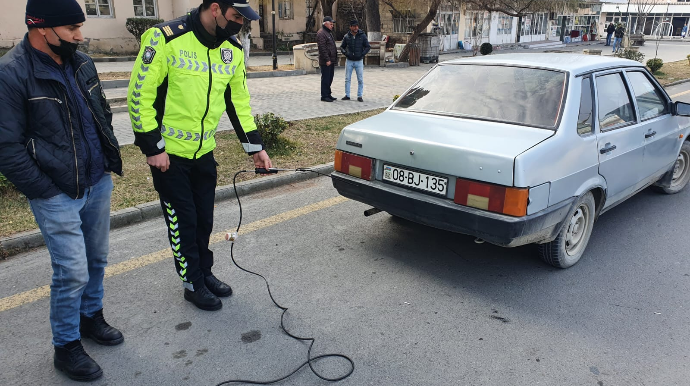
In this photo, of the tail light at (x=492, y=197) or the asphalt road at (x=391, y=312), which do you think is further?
the tail light at (x=492, y=197)

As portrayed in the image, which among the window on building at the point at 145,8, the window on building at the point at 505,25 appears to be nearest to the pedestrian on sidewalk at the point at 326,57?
the window on building at the point at 145,8

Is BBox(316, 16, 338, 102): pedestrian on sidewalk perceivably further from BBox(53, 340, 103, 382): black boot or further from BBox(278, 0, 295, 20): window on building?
BBox(278, 0, 295, 20): window on building

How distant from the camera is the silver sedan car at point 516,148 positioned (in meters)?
3.49

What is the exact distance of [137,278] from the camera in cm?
393

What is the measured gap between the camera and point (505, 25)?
128 ft

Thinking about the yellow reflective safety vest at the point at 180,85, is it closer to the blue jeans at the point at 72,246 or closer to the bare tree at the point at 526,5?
the blue jeans at the point at 72,246

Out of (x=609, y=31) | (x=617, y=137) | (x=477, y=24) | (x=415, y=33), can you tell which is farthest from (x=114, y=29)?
(x=609, y=31)

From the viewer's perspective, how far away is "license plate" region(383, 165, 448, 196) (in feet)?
12.2

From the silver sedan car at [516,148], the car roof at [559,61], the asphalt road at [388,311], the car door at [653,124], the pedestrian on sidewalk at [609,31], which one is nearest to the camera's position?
the asphalt road at [388,311]

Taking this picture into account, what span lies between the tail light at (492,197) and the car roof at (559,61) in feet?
4.66

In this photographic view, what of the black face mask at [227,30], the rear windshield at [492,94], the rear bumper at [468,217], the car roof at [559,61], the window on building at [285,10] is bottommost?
the rear bumper at [468,217]

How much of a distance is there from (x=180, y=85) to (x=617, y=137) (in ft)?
11.3

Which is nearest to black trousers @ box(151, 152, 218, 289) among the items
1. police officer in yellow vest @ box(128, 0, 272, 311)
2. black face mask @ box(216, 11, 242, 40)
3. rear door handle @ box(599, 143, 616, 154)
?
police officer in yellow vest @ box(128, 0, 272, 311)

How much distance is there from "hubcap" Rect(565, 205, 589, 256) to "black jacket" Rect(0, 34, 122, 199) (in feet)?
11.4
